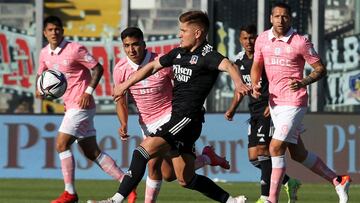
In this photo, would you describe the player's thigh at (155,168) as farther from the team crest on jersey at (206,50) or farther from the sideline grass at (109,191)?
the sideline grass at (109,191)

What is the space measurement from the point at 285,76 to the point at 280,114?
41 cm

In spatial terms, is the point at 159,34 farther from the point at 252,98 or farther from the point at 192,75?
the point at 192,75

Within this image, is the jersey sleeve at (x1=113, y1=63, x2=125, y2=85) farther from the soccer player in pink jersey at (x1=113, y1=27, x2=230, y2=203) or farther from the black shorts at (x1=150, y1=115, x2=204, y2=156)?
the black shorts at (x1=150, y1=115, x2=204, y2=156)

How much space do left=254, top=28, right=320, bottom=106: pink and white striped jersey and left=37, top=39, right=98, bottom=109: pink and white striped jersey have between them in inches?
98.7

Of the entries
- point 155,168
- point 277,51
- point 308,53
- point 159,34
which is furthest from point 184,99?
point 159,34

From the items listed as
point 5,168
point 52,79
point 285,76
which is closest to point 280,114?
point 285,76

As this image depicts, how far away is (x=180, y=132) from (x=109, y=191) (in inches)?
233

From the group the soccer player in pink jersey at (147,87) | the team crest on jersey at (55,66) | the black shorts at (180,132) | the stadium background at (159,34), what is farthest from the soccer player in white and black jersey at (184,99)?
the stadium background at (159,34)

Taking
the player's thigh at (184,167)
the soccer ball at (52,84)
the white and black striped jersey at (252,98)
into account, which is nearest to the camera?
the player's thigh at (184,167)

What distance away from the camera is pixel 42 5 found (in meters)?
23.3

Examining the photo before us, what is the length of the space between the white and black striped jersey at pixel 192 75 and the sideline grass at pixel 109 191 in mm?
3575

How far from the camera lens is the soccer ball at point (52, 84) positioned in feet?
49.2

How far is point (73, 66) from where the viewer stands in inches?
615

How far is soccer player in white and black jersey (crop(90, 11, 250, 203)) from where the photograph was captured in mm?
12203
